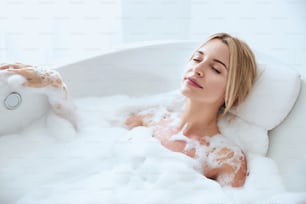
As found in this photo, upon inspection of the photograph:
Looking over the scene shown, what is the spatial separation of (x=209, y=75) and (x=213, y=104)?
11 cm

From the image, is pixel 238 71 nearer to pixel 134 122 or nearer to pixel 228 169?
pixel 228 169

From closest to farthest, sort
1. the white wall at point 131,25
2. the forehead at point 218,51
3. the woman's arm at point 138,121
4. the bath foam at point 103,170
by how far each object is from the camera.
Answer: the bath foam at point 103,170 < the forehead at point 218,51 < the woman's arm at point 138,121 < the white wall at point 131,25

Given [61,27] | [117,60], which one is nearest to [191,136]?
[117,60]

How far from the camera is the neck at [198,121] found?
4.35 ft

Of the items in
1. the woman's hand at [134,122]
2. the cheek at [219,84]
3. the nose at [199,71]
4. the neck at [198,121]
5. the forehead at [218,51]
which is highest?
the forehead at [218,51]

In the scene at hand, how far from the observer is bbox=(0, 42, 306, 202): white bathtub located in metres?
1.29

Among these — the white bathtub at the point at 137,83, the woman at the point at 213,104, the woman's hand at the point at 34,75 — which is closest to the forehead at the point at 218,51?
the woman at the point at 213,104

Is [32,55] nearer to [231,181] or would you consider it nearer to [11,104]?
[11,104]

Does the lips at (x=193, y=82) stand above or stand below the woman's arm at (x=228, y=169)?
above

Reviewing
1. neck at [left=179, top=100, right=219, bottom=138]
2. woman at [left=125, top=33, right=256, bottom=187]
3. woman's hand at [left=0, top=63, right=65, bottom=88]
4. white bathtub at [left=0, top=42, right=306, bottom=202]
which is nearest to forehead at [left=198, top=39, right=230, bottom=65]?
woman at [left=125, top=33, right=256, bottom=187]

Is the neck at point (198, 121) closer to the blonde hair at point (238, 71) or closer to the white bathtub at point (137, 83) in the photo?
the blonde hair at point (238, 71)

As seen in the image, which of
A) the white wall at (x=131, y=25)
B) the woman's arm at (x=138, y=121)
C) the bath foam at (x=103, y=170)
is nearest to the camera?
the bath foam at (x=103, y=170)

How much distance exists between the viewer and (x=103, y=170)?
127cm

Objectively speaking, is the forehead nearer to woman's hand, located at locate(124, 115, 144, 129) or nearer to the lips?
the lips
